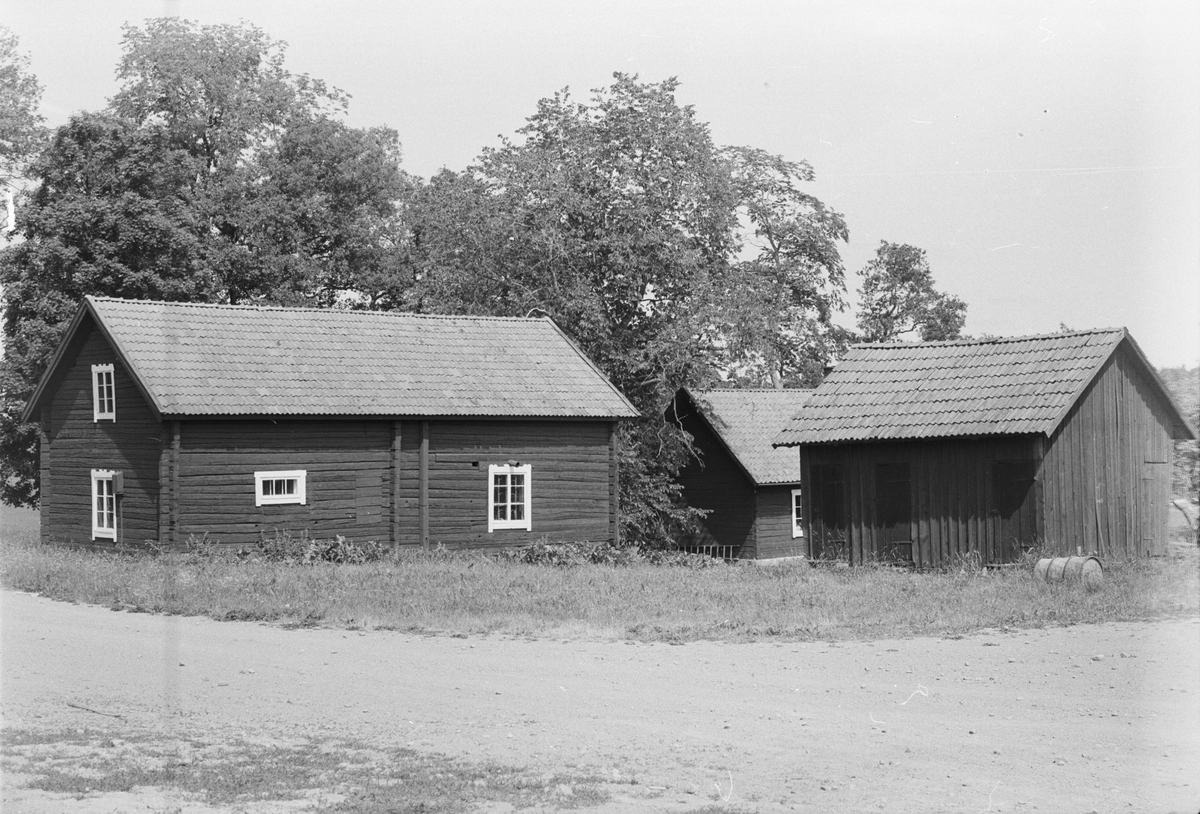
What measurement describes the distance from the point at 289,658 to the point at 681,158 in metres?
27.8

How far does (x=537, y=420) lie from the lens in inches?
1256

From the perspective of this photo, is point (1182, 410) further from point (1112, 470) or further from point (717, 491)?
point (717, 491)

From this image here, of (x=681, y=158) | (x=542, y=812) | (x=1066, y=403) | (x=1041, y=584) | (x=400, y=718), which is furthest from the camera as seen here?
(x=681, y=158)

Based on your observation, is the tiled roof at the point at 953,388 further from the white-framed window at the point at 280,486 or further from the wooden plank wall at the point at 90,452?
the wooden plank wall at the point at 90,452

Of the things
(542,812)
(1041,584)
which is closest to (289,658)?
(542,812)

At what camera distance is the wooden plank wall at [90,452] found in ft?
92.7

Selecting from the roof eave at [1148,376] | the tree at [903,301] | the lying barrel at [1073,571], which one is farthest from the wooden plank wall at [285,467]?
the tree at [903,301]

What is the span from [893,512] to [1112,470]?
13.9ft

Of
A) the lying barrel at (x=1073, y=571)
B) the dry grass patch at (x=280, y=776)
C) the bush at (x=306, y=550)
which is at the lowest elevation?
the dry grass patch at (x=280, y=776)

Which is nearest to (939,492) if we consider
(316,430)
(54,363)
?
(316,430)

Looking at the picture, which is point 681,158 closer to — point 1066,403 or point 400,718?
point 1066,403

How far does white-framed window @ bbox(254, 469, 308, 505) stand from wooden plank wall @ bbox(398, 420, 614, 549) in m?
2.32

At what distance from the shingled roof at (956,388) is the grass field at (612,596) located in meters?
2.94

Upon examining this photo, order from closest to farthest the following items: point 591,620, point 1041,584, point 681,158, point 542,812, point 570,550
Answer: point 542,812 < point 591,620 < point 1041,584 < point 570,550 < point 681,158
